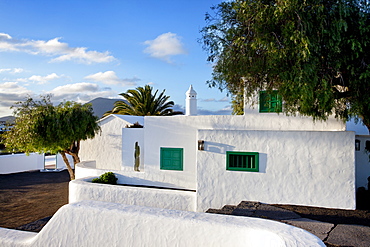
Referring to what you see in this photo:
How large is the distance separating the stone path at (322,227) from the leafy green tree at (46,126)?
392 inches

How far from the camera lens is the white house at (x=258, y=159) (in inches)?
317

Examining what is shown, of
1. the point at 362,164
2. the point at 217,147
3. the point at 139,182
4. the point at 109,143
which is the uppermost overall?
the point at 217,147

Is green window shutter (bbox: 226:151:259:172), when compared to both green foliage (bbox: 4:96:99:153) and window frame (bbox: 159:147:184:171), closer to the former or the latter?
window frame (bbox: 159:147:184:171)

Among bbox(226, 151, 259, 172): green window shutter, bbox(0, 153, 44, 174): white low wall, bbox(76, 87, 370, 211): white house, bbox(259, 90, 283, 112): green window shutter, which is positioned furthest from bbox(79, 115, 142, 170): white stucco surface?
bbox(226, 151, 259, 172): green window shutter

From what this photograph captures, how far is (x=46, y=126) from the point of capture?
1440 centimetres

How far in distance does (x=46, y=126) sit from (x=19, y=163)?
9.97m

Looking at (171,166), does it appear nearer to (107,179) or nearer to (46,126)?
(107,179)

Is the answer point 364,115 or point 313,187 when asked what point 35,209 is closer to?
point 313,187

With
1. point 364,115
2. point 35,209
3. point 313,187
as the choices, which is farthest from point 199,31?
point 35,209

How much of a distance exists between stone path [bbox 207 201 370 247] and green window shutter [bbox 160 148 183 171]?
3525 millimetres

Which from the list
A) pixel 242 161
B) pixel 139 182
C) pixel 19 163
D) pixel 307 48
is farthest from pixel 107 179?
pixel 19 163

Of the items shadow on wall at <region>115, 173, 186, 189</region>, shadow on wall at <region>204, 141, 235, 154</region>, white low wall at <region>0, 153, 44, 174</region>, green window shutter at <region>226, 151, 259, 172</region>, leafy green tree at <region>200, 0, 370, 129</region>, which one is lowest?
white low wall at <region>0, 153, 44, 174</region>

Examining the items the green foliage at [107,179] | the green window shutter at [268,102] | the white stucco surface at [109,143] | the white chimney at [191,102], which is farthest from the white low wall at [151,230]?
the white stucco surface at [109,143]

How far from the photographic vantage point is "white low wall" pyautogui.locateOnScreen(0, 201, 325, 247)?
3.78 metres
